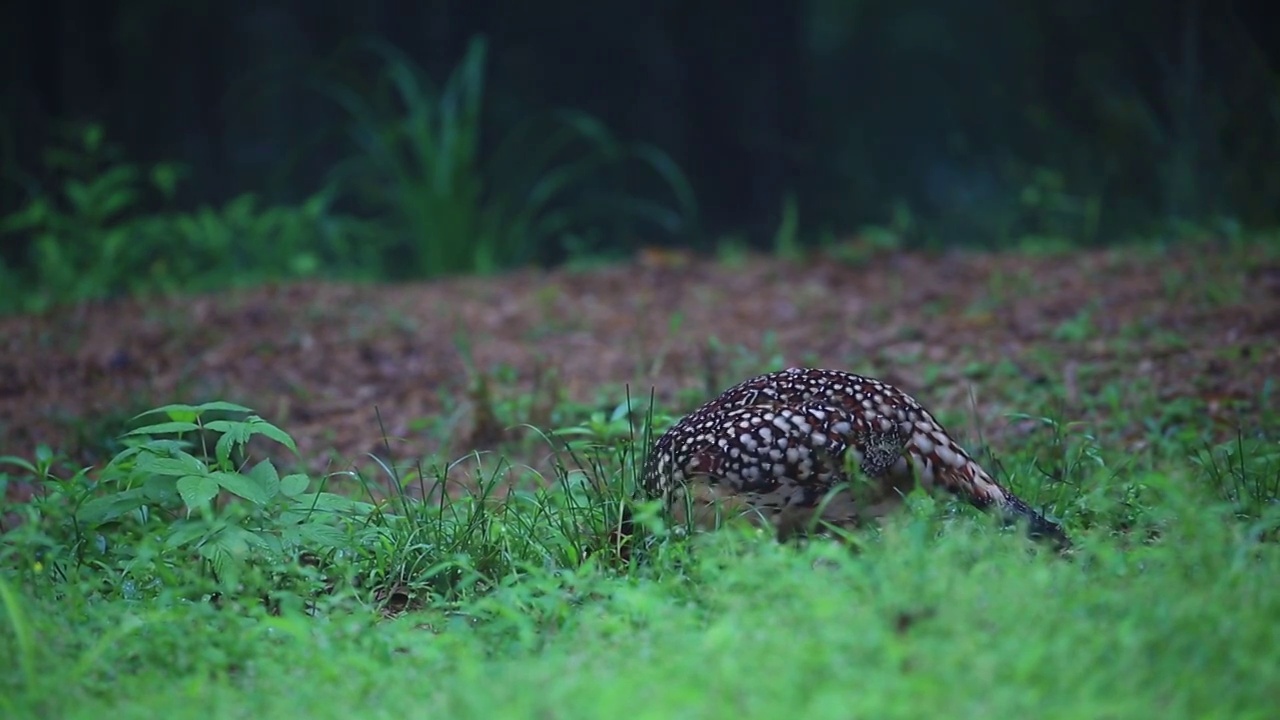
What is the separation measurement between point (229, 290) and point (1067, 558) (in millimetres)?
6213

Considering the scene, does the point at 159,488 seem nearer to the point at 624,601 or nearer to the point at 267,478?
the point at 267,478

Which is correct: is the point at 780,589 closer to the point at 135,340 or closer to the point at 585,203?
the point at 135,340

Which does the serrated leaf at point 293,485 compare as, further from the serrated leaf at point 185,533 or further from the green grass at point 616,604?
the serrated leaf at point 185,533

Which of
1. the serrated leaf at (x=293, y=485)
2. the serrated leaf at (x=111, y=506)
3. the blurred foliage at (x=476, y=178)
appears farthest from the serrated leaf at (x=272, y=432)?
the blurred foliage at (x=476, y=178)

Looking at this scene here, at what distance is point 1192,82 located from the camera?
30.9 ft

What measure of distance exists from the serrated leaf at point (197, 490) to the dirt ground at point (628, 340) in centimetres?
176

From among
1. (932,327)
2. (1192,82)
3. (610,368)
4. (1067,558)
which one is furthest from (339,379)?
(1192,82)

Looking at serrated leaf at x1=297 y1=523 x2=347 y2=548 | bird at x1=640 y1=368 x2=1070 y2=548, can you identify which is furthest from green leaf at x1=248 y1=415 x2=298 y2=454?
bird at x1=640 y1=368 x2=1070 y2=548

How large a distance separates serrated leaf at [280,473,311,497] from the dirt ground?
1.59 m

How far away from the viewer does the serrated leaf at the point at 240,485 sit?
12.7 ft

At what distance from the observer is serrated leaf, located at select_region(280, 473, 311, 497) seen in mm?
4051

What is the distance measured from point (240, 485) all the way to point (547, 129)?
7.55 meters

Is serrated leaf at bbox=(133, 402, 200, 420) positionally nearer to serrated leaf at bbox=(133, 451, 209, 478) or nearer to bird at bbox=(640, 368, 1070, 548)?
serrated leaf at bbox=(133, 451, 209, 478)

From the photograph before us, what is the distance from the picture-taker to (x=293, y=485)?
407cm
